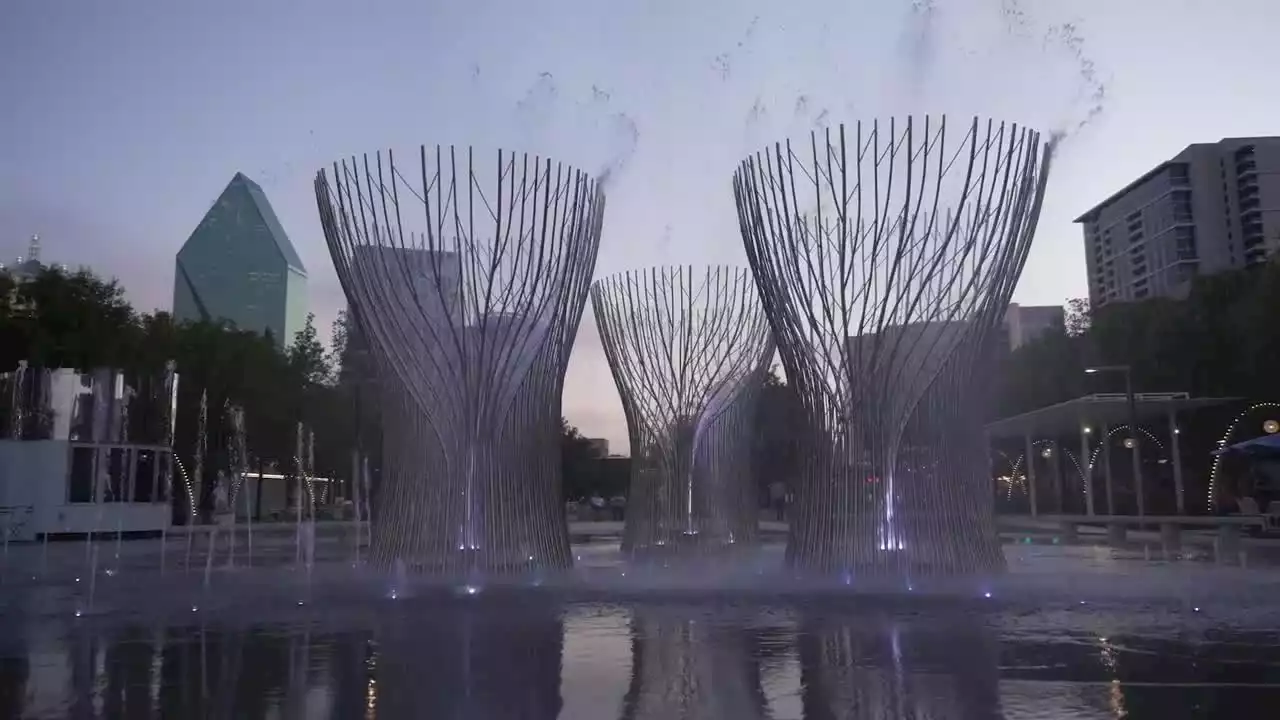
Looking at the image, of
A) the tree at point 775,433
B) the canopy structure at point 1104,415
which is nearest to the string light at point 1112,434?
the canopy structure at point 1104,415

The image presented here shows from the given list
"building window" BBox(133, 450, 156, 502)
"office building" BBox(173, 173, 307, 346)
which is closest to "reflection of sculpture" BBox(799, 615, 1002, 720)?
"building window" BBox(133, 450, 156, 502)

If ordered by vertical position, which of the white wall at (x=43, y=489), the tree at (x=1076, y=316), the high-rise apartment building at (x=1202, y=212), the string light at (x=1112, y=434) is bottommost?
the white wall at (x=43, y=489)

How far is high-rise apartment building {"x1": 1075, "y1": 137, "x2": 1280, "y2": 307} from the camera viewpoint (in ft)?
221

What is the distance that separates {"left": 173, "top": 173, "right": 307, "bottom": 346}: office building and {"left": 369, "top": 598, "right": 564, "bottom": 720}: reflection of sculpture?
8480 cm

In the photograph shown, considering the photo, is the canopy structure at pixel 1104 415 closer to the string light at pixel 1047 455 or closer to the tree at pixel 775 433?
the string light at pixel 1047 455

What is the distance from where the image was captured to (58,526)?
1058 inches

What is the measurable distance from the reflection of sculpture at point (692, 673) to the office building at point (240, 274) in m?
86.1

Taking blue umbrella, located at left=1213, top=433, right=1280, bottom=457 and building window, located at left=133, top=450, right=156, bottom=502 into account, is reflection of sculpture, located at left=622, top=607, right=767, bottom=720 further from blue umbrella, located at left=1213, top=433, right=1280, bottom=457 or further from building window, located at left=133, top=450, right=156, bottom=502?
building window, located at left=133, top=450, right=156, bottom=502

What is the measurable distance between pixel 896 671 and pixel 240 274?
93165 mm

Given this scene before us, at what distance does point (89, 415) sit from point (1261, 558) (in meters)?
26.3

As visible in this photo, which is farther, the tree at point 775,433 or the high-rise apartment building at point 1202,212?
the high-rise apartment building at point 1202,212

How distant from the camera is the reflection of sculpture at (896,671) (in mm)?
5781

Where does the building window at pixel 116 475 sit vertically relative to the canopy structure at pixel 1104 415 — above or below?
below

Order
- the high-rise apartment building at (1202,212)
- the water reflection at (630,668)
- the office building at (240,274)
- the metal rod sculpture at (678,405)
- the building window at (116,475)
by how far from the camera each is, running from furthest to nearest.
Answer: the office building at (240,274) → the high-rise apartment building at (1202,212) → the building window at (116,475) → the metal rod sculpture at (678,405) → the water reflection at (630,668)
